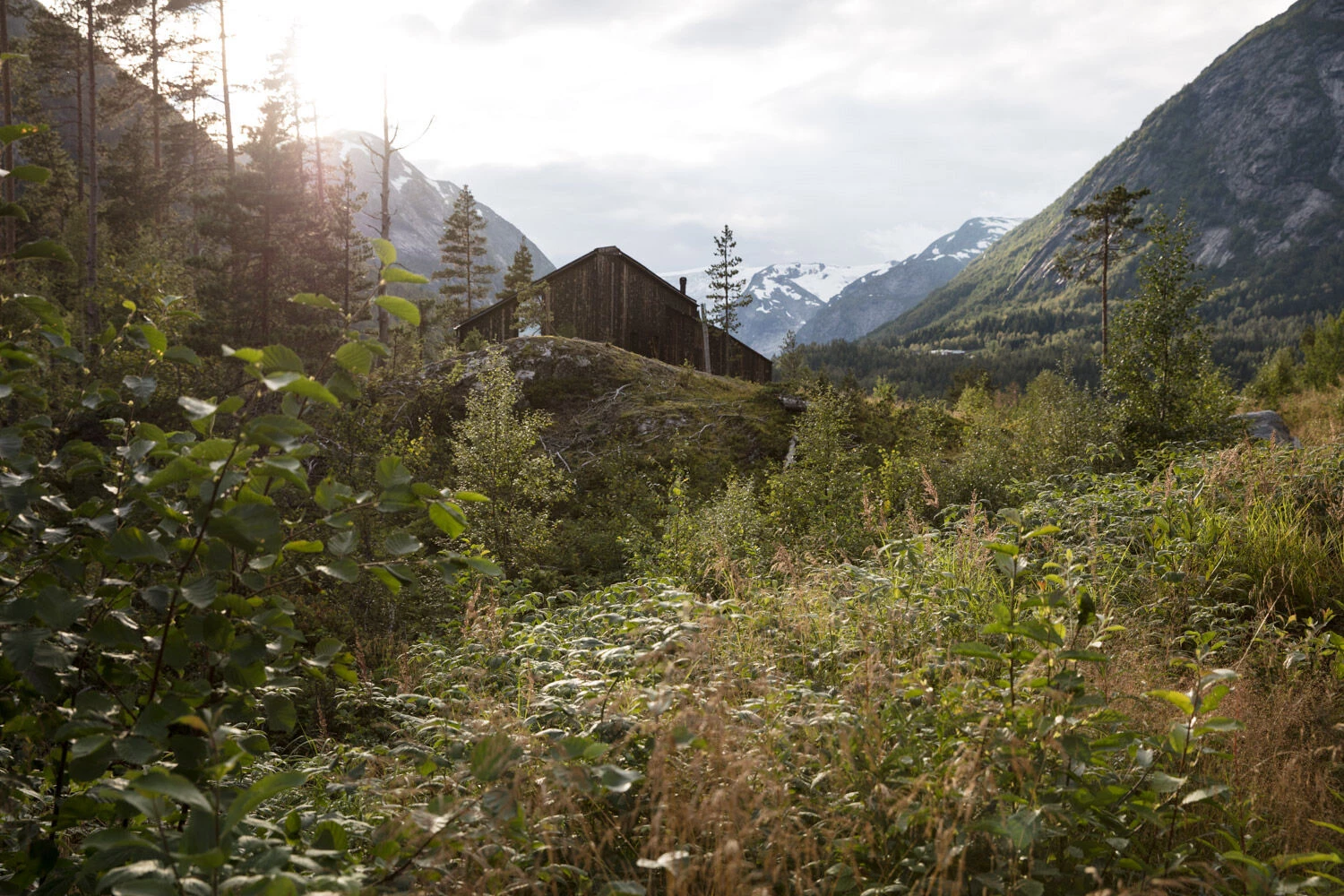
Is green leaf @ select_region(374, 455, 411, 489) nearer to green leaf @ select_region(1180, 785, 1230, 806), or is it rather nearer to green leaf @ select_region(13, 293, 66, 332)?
green leaf @ select_region(13, 293, 66, 332)

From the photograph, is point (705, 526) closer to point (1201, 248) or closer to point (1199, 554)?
point (1199, 554)

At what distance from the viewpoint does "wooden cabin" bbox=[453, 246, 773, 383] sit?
84.4 feet

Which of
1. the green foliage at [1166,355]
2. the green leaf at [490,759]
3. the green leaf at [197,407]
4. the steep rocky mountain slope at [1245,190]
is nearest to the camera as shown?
the green leaf at [197,407]

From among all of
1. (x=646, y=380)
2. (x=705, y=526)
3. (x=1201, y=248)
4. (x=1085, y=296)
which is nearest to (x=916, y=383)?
(x=1085, y=296)

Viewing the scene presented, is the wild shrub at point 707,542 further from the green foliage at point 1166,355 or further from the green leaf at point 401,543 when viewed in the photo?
the green foliage at point 1166,355

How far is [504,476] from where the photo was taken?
9664 millimetres

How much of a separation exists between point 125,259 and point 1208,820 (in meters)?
33.7

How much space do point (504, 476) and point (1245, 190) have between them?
229646mm

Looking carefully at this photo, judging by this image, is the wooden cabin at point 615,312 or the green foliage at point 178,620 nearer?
the green foliage at point 178,620

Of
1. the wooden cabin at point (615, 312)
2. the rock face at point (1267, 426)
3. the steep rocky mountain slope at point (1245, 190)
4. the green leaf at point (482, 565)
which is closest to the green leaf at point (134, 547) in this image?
the green leaf at point (482, 565)

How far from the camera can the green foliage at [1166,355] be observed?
34.8ft

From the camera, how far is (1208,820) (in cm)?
271

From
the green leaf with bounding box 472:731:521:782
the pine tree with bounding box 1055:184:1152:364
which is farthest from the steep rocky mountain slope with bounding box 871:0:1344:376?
the green leaf with bounding box 472:731:521:782

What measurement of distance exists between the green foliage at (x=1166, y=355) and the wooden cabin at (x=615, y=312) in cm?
1611
